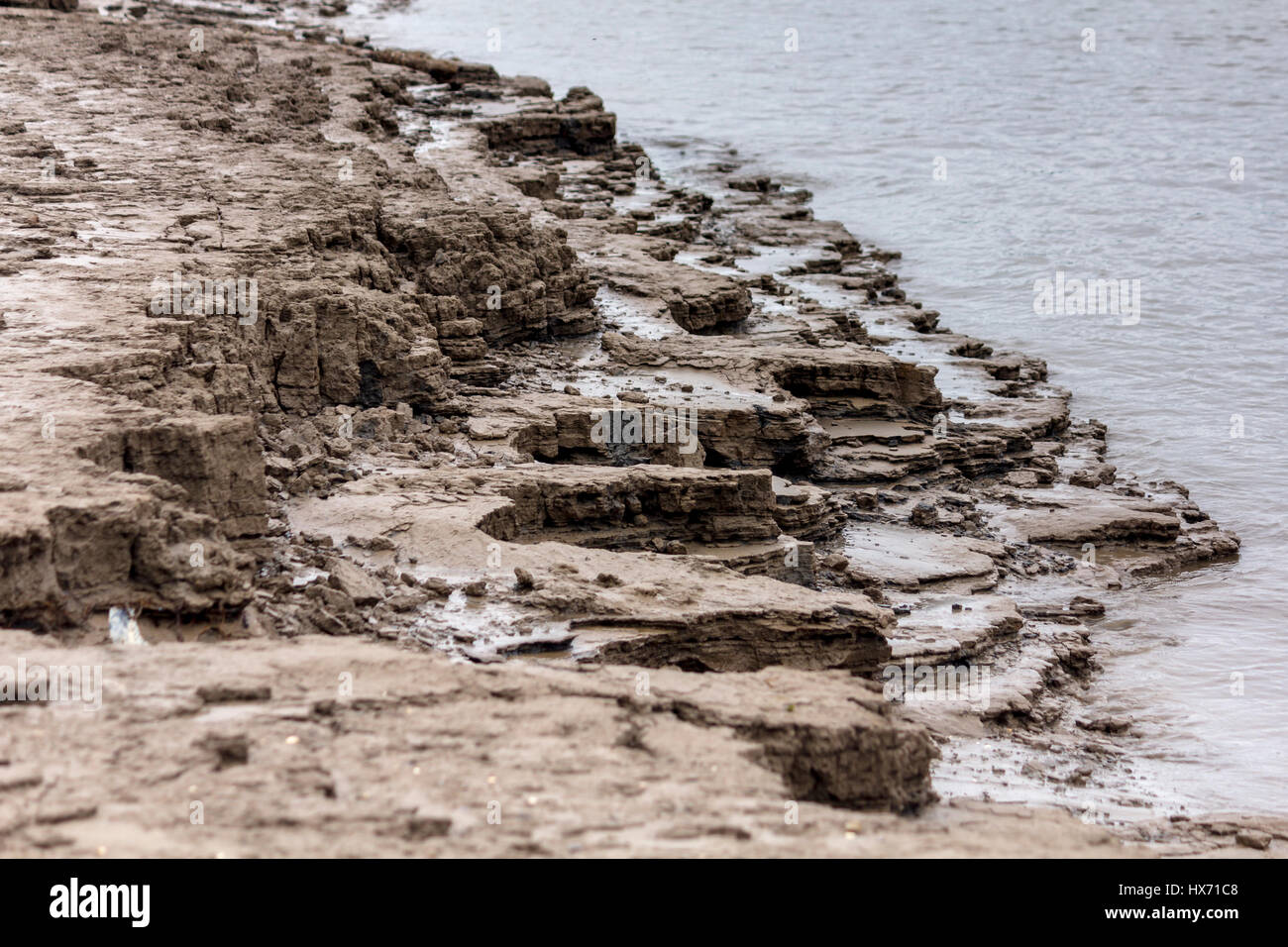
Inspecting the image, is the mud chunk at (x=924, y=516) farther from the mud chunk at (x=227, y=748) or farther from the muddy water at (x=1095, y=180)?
the mud chunk at (x=227, y=748)

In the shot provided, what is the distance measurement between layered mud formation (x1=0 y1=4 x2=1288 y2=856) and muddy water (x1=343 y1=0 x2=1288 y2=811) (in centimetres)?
55

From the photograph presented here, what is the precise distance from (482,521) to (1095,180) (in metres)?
16.3

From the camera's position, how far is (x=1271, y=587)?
30.2 ft

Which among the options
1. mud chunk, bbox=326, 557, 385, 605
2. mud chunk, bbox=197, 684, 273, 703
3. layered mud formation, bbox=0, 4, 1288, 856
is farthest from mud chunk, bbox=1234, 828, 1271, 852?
mud chunk, bbox=197, 684, 273, 703

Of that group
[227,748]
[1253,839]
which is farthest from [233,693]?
[1253,839]

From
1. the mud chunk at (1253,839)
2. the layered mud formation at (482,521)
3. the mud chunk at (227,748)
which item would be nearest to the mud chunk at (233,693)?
the layered mud formation at (482,521)

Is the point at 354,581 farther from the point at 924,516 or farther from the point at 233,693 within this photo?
the point at 924,516

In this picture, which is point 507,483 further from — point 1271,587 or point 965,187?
point 965,187

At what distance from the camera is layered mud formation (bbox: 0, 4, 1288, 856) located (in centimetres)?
361

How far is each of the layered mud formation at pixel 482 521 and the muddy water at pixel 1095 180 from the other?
549mm

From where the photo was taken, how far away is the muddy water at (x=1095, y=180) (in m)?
→ 8.37
